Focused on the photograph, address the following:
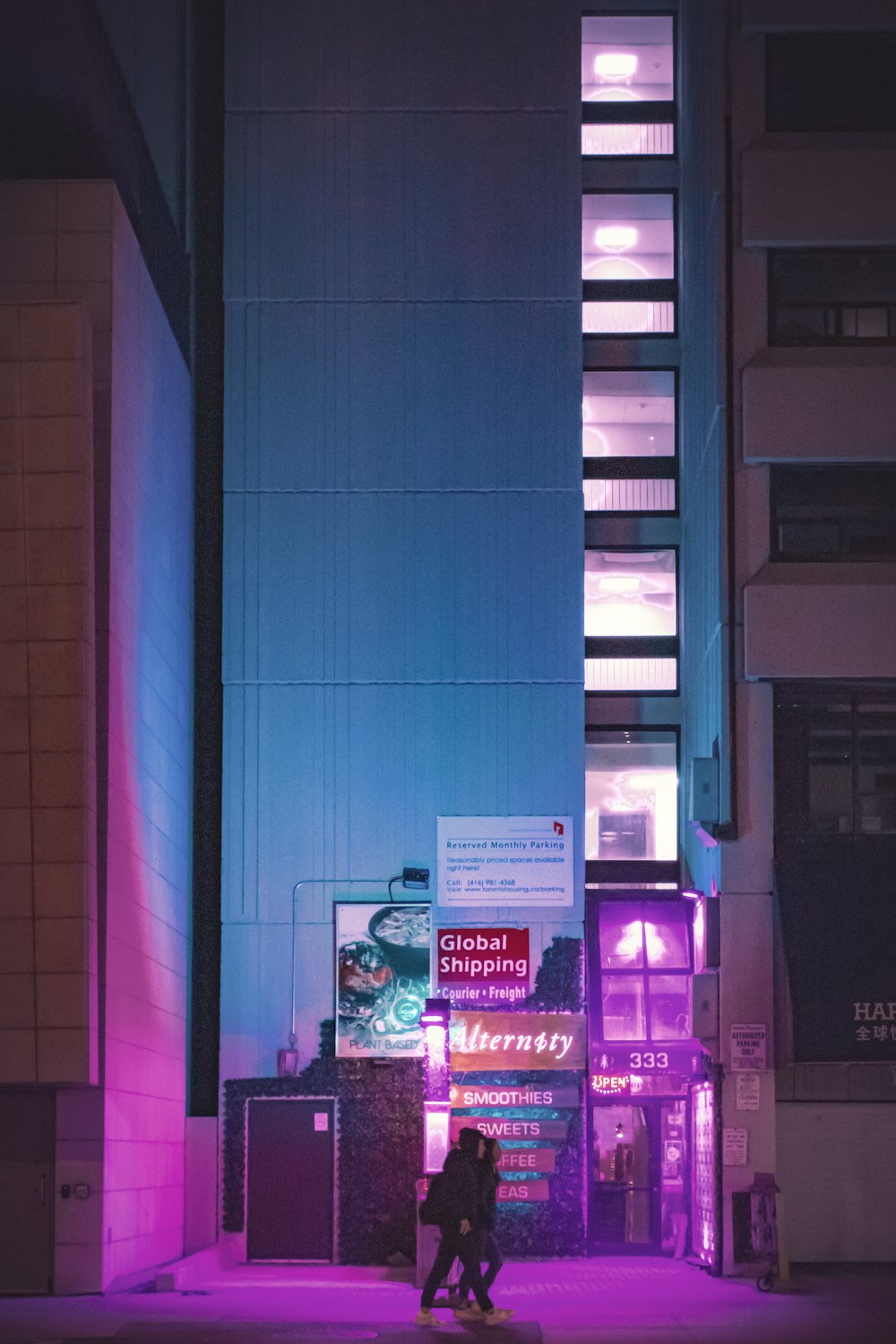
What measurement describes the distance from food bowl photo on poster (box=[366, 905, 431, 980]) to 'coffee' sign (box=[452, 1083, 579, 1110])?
1734mm

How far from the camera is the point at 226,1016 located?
2483 centimetres

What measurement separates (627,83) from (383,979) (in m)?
14.4

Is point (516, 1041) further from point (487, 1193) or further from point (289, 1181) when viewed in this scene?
point (487, 1193)

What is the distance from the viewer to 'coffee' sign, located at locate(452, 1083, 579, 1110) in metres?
24.5

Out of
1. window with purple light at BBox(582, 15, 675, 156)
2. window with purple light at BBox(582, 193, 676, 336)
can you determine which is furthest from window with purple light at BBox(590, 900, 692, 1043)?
window with purple light at BBox(582, 15, 675, 156)

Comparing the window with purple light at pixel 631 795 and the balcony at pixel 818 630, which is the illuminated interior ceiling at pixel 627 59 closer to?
the balcony at pixel 818 630

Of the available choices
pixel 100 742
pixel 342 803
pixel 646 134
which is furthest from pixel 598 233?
pixel 100 742

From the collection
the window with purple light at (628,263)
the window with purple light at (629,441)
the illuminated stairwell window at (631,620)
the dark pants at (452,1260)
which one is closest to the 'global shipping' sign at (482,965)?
the illuminated stairwell window at (631,620)

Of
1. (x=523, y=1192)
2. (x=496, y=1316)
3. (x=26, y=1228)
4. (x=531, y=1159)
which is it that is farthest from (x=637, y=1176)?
(x=26, y=1228)

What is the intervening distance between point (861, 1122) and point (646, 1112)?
3.41 m

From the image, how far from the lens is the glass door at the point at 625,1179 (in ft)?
81.9

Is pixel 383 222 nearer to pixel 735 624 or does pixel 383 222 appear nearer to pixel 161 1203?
pixel 735 624

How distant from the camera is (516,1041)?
2458cm

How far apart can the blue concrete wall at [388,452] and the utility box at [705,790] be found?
2429mm
